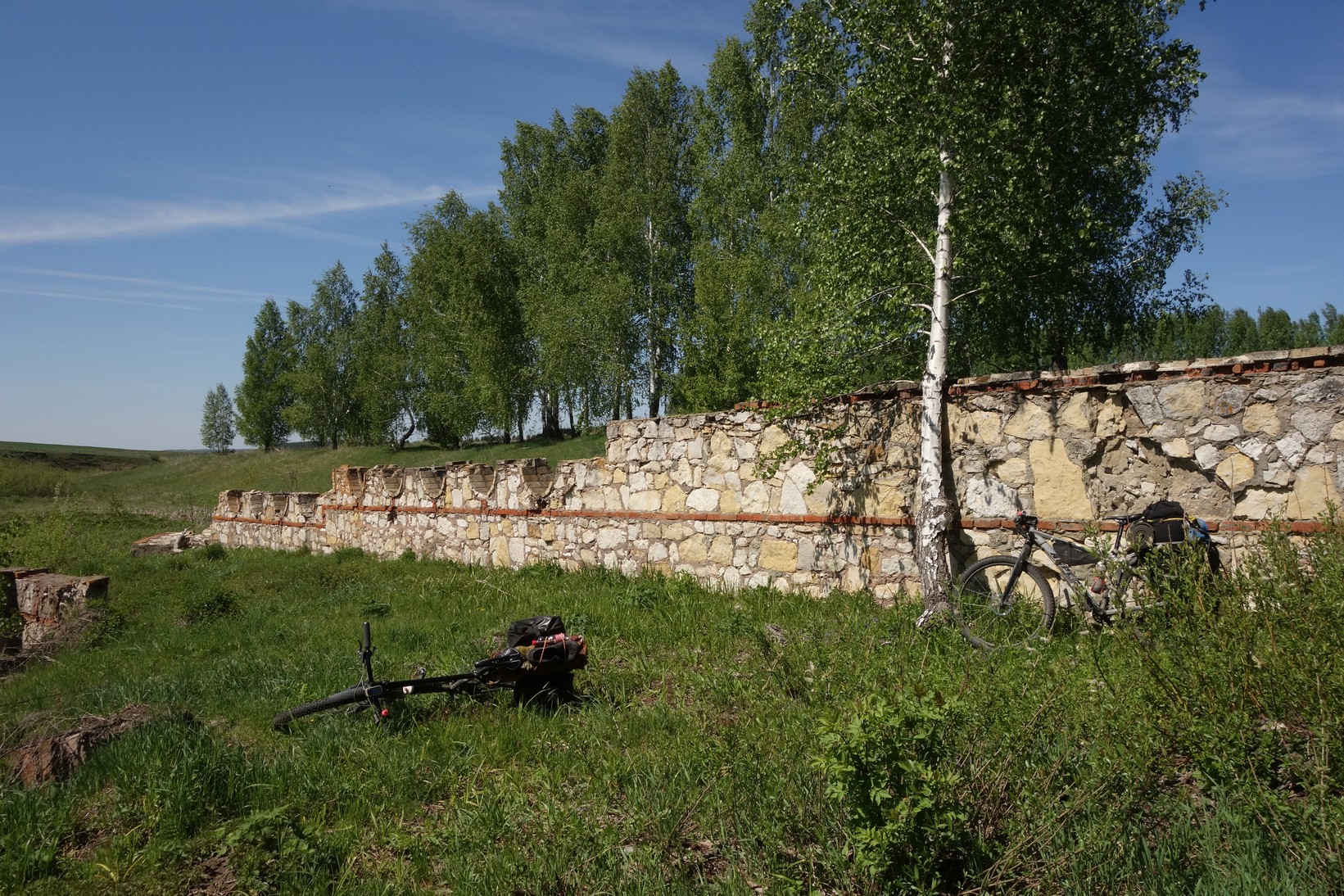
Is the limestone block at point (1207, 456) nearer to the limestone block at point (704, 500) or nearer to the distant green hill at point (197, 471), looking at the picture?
the limestone block at point (704, 500)

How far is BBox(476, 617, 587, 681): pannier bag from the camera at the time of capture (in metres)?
4.73

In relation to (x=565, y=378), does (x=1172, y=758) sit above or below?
below

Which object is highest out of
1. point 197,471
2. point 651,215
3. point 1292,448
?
point 651,215

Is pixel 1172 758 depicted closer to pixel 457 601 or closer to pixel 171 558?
pixel 457 601

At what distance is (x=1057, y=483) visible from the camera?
603 centimetres

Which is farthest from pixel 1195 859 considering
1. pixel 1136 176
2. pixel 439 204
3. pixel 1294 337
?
pixel 1294 337

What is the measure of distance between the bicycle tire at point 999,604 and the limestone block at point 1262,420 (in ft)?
5.34

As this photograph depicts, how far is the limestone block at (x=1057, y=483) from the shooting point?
19.5ft

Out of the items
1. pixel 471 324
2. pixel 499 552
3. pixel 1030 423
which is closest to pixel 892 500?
pixel 1030 423

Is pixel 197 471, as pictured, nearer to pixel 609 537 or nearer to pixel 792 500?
pixel 609 537

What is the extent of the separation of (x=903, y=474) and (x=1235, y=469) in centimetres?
236

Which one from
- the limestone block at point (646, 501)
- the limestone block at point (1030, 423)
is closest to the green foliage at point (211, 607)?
the limestone block at point (646, 501)

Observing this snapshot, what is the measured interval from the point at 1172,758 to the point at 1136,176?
14.7 metres

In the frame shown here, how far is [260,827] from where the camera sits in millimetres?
3451
